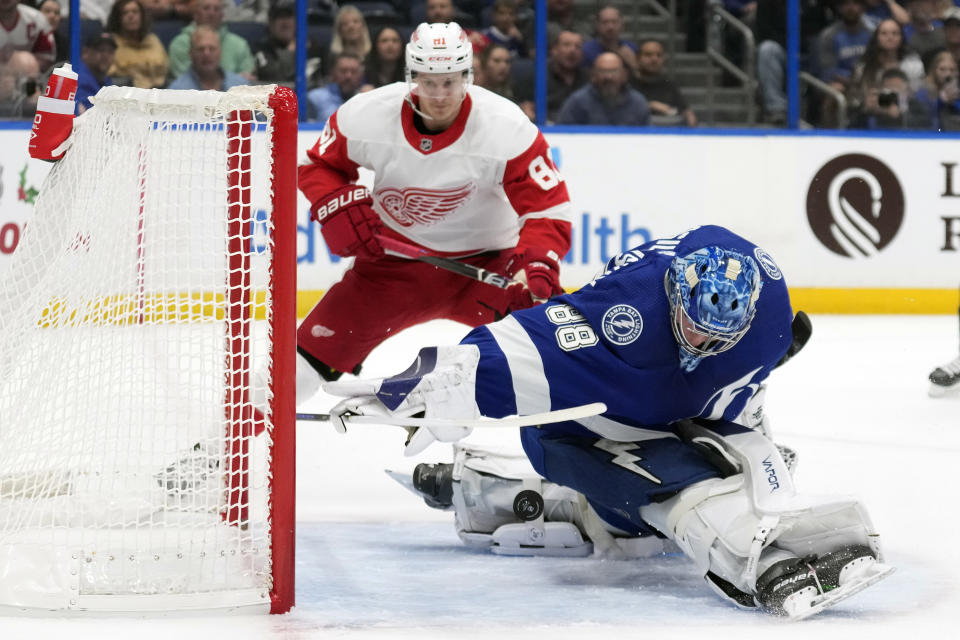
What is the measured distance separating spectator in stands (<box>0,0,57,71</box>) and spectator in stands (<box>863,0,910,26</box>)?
377 centimetres

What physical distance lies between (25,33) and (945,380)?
4.07m

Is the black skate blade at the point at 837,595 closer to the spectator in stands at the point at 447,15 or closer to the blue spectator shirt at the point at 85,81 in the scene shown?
the spectator in stands at the point at 447,15

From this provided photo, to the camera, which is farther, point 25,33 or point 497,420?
point 25,33

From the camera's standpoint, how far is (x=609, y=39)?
21.8ft

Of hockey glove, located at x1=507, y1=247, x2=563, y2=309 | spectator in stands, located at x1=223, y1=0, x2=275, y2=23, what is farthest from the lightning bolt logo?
spectator in stands, located at x1=223, y1=0, x2=275, y2=23

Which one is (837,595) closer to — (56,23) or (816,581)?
(816,581)

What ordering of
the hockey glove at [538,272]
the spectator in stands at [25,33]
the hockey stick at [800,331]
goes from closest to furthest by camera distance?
1. the hockey stick at [800,331]
2. the hockey glove at [538,272]
3. the spectator in stands at [25,33]

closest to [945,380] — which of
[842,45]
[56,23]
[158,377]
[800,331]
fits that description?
[800,331]

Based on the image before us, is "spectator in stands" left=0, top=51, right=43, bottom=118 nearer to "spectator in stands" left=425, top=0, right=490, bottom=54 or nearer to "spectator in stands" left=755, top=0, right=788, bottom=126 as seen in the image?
"spectator in stands" left=425, top=0, right=490, bottom=54

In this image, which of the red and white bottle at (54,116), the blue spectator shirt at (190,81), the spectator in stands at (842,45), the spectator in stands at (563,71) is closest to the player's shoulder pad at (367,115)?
the red and white bottle at (54,116)

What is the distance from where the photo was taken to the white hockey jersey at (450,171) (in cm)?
353

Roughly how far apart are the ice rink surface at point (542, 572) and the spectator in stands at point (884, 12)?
291 centimetres

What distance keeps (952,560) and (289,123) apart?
5.15 feet

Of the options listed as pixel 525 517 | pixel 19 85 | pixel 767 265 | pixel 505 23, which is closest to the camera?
pixel 767 265
